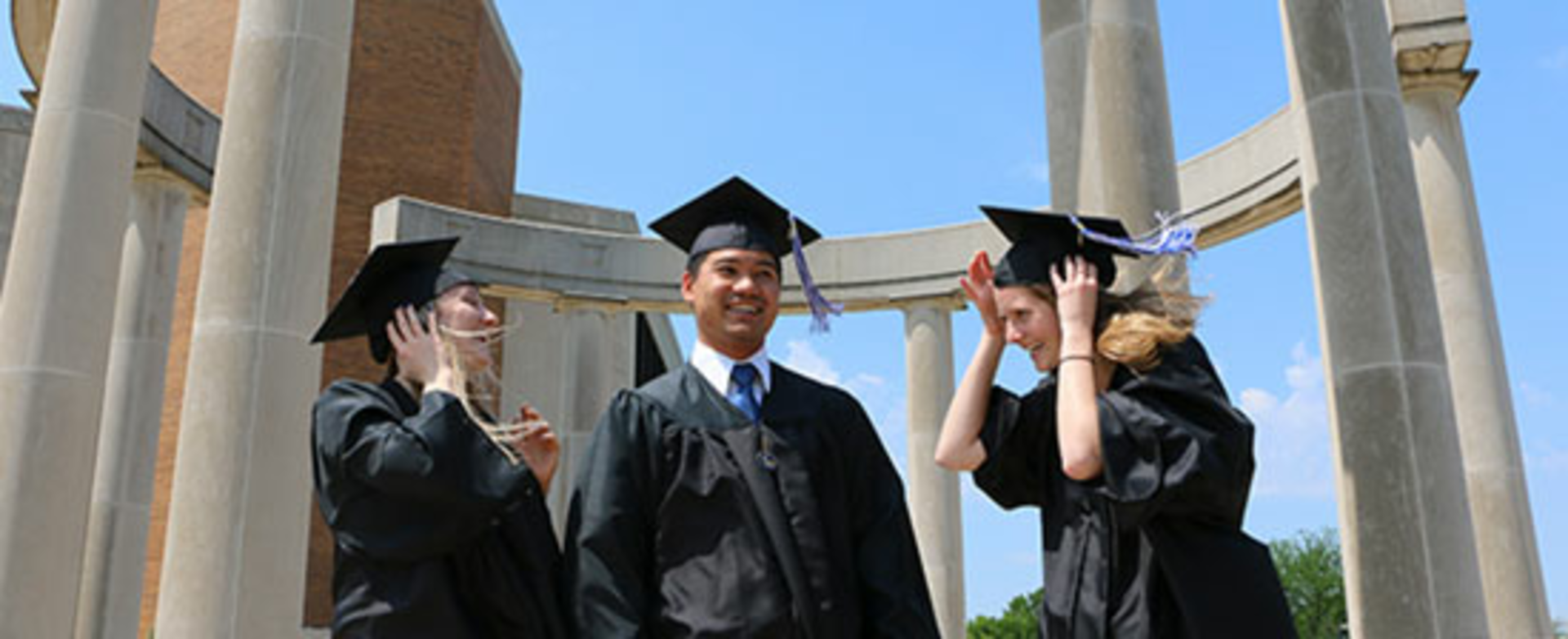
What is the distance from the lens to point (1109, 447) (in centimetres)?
551

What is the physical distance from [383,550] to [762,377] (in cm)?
209

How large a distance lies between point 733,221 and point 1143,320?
89.9 inches

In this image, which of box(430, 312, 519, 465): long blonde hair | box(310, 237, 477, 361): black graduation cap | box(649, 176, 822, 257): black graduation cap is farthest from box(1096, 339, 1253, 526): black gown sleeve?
box(310, 237, 477, 361): black graduation cap

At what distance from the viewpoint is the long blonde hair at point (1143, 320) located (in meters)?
5.80

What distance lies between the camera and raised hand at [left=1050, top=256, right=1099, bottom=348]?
19.4ft

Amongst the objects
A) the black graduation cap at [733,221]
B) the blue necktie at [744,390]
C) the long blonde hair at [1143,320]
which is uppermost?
the black graduation cap at [733,221]

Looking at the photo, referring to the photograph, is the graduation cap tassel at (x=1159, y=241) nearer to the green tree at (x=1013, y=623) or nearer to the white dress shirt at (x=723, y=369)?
the white dress shirt at (x=723, y=369)

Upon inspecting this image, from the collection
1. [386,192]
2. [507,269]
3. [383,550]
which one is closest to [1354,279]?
[383,550]

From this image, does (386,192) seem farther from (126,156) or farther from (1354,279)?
(1354,279)

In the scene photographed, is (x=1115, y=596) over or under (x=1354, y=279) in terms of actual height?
under

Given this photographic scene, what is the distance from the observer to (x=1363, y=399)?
12.2m

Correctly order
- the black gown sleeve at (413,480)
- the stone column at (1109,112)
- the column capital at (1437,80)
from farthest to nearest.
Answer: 1. the column capital at (1437,80)
2. the stone column at (1109,112)
3. the black gown sleeve at (413,480)

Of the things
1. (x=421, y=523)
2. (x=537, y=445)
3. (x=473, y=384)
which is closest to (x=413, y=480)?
(x=421, y=523)

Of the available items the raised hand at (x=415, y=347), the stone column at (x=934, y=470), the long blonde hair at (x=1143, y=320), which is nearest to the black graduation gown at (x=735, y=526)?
the raised hand at (x=415, y=347)
